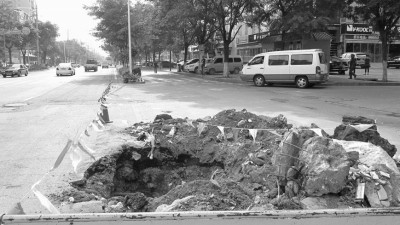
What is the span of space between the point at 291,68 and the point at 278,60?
2.90ft

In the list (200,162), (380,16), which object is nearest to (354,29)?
(380,16)

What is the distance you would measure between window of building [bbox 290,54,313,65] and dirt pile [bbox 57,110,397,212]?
45.9 ft

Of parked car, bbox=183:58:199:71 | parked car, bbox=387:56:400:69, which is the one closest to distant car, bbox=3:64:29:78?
parked car, bbox=183:58:199:71

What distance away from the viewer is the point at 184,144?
19.5 ft

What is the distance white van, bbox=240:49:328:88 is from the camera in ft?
64.6

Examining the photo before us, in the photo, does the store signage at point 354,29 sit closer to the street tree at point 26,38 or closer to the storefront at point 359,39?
the storefront at point 359,39

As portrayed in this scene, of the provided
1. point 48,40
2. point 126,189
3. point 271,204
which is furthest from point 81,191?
point 48,40

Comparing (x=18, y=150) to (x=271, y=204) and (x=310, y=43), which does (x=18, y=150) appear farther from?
(x=310, y=43)

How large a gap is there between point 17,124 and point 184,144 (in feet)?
18.6

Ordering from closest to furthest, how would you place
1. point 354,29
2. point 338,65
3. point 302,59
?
point 302,59 → point 338,65 → point 354,29

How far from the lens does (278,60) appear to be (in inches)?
815

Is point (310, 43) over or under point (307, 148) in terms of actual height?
over

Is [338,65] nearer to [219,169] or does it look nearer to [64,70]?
[64,70]

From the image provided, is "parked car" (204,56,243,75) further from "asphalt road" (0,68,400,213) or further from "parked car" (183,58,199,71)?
"asphalt road" (0,68,400,213)
